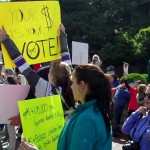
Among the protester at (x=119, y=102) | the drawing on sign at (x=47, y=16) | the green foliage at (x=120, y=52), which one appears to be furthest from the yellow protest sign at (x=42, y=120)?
the green foliage at (x=120, y=52)

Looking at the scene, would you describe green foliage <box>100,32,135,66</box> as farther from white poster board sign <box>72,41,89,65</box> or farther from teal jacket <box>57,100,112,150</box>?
teal jacket <box>57,100,112,150</box>

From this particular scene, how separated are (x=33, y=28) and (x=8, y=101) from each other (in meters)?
0.72

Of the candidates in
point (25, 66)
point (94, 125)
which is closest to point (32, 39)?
point (25, 66)

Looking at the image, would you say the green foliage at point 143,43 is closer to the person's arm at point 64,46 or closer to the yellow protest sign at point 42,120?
the person's arm at point 64,46

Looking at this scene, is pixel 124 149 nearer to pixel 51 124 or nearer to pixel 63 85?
pixel 63 85

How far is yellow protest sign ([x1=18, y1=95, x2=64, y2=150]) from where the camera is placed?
292 cm

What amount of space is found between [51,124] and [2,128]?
5690 millimetres

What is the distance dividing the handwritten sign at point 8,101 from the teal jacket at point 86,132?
78cm

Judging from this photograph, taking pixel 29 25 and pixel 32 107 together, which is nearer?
pixel 32 107

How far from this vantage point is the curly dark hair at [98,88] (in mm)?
2557

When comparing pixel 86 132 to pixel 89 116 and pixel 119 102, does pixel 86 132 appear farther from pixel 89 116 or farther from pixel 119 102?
pixel 119 102

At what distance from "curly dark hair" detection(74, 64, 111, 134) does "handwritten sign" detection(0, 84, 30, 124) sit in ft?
2.56

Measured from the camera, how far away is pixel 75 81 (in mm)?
2609

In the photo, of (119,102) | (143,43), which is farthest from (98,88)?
(143,43)
